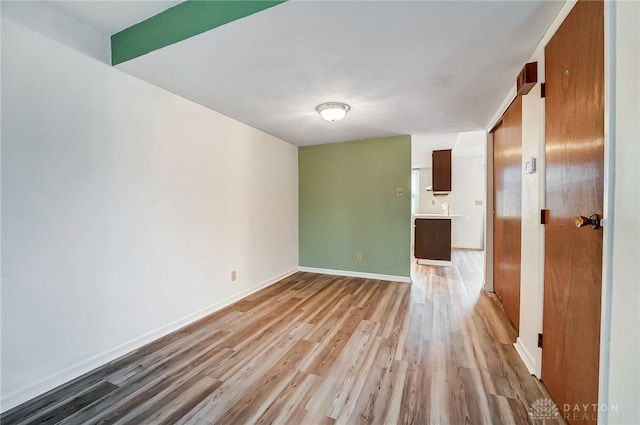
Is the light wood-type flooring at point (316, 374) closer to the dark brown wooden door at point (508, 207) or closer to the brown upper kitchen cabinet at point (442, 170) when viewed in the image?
the dark brown wooden door at point (508, 207)

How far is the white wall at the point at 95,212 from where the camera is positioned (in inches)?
59.5

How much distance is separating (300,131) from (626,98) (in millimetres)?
3152

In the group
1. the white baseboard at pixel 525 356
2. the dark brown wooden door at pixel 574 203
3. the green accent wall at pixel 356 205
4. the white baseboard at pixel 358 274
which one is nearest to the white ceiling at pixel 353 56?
the dark brown wooden door at pixel 574 203

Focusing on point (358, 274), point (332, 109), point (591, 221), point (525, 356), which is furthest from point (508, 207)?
point (358, 274)

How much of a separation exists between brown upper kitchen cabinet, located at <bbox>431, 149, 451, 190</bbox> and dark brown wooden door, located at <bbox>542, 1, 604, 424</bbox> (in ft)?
12.8

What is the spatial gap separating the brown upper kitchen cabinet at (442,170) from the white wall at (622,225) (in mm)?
4542

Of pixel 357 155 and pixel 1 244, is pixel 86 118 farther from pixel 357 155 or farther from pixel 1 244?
pixel 357 155

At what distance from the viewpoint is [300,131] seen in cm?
365

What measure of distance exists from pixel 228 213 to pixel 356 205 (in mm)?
2070

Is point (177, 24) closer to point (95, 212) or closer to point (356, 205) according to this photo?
point (95, 212)

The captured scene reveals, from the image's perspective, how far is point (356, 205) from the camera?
13.9 feet

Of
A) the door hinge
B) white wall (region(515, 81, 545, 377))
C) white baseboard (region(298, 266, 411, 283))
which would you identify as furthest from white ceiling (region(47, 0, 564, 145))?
white baseboard (region(298, 266, 411, 283))

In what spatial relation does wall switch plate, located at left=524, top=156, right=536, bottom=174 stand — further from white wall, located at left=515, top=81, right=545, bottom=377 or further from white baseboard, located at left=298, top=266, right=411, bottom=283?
white baseboard, located at left=298, top=266, right=411, bottom=283

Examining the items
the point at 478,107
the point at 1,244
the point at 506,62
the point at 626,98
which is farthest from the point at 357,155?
the point at 1,244
